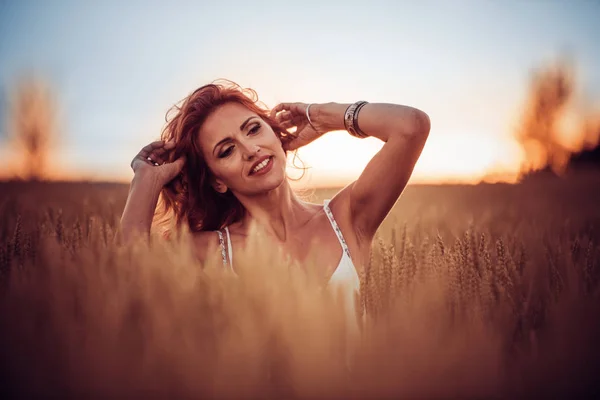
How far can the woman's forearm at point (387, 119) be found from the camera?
8.64ft

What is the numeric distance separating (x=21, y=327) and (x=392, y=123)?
2286 millimetres

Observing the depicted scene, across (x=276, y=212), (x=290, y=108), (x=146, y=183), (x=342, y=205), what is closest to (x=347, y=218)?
(x=342, y=205)

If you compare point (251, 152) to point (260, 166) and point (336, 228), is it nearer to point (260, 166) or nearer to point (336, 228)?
point (260, 166)

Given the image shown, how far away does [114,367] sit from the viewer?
21.1 inches

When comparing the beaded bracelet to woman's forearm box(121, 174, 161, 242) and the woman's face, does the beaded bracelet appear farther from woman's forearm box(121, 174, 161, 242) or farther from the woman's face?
woman's forearm box(121, 174, 161, 242)

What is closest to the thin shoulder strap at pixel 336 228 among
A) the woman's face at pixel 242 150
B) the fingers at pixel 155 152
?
the woman's face at pixel 242 150

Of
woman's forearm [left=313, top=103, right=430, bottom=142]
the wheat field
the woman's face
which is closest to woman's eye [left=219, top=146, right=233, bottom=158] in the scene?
the woman's face

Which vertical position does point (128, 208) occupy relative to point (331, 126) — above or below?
below

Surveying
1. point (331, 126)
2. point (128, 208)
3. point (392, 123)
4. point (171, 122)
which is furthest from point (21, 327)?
point (171, 122)

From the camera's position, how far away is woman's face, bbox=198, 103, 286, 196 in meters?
2.76

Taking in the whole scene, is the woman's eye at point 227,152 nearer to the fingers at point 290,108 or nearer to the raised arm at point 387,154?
the fingers at point 290,108

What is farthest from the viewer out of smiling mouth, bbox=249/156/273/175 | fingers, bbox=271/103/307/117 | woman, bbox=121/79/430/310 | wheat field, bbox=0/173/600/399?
fingers, bbox=271/103/307/117

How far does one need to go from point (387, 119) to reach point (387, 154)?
7.6 inches

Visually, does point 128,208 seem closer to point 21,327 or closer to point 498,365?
point 21,327
